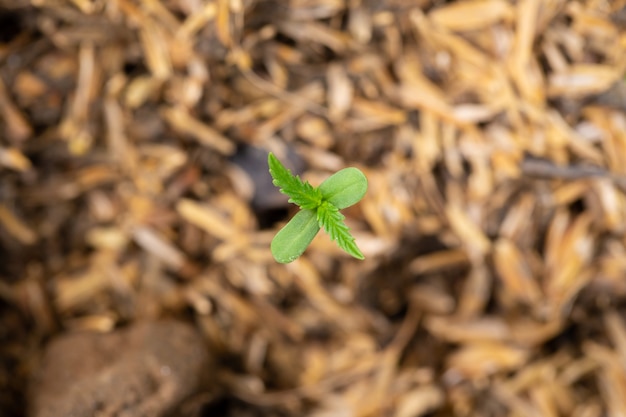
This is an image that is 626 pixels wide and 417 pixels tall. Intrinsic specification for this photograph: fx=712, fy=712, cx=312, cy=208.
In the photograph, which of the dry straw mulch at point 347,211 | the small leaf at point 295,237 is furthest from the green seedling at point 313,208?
the dry straw mulch at point 347,211

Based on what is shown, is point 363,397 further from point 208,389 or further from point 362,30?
point 362,30

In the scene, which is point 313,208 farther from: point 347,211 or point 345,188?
point 347,211

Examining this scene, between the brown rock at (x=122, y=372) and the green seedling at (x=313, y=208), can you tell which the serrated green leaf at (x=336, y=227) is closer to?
the green seedling at (x=313, y=208)

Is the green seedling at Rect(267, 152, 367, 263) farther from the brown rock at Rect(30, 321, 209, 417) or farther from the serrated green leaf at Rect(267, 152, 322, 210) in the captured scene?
the brown rock at Rect(30, 321, 209, 417)

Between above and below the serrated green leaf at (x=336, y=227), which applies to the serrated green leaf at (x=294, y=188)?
above

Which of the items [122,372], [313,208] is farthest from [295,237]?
[122,372]

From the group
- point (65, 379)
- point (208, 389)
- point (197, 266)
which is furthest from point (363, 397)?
point (65, 379)

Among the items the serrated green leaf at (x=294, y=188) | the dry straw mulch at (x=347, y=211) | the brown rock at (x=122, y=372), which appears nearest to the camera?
the serrated green leaf at (x=294, y=188)
